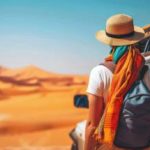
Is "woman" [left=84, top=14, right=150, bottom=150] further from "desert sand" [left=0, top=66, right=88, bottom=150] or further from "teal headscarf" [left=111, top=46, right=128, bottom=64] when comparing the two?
"desert sand" [left=0, top=66, right=88, bottom=150]

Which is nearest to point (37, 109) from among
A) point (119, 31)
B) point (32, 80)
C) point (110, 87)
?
point (32, 80)

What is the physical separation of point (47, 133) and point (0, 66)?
33.8 ft

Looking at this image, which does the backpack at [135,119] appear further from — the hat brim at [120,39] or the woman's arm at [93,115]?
the hat brim at [120,39]

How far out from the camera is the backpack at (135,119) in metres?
2.92

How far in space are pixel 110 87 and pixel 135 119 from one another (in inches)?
8.8

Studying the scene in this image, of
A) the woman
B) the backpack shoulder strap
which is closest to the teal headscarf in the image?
the woman

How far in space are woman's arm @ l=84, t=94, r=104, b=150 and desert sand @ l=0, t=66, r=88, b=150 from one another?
7123 mm

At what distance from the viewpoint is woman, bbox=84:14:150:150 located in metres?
2.92

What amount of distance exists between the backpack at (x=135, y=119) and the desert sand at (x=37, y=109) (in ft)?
23.7

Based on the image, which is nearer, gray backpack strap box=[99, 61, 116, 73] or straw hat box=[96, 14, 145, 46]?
gray backpack strap box=[99, 61, 116, 73]

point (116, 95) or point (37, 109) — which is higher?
point (116, 95)

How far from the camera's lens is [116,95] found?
2.92 meters

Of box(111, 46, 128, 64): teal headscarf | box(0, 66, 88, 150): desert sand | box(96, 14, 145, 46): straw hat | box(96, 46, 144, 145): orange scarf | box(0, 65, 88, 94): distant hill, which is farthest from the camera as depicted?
box(0, 65, 88, 94): distant hill

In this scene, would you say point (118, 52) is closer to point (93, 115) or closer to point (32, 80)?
point (93, 115)
